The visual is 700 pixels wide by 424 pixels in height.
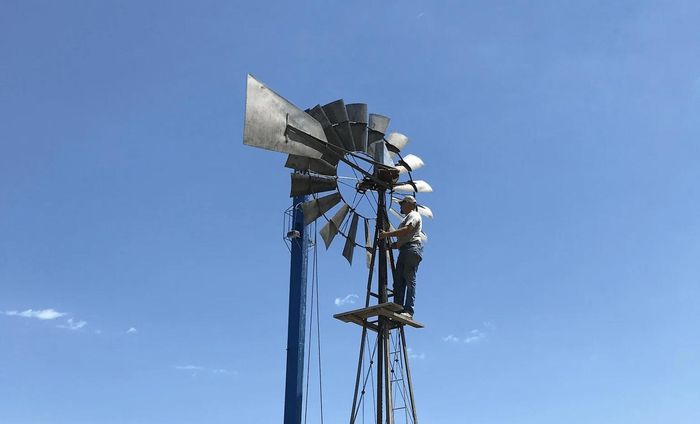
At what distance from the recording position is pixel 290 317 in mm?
25203

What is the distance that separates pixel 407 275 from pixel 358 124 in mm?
2320

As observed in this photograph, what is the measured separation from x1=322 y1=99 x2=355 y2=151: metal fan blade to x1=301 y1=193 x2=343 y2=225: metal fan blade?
746 millimetres

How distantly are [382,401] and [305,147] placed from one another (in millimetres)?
3420

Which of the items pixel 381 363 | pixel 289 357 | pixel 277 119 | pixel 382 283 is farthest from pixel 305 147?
pixel 289 357

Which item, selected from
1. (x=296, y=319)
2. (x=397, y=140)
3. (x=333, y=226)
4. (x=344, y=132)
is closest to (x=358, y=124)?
(x=344, y=132)

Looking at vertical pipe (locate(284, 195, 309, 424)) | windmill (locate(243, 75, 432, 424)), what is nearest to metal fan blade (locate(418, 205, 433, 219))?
windmill (locate(243, 75, 432, 424))

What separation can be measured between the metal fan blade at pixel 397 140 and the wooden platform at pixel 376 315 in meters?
3.08

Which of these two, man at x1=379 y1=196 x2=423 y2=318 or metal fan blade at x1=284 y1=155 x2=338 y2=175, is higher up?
metal fan blade at x1=284 y1=155 x2=338 y2=175

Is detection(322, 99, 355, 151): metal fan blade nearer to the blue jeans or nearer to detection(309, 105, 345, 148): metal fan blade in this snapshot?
detection(309, 105, 345, 148): metal fan blade

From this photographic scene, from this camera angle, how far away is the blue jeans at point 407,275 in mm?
9758

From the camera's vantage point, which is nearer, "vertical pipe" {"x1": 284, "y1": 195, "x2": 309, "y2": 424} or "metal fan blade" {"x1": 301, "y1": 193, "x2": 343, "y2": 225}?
"metal fan blade" {"x1": 301, "y1": 193, "x2": 343, "y2": 225}

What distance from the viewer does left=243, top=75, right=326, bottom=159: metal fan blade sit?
28.6 ft

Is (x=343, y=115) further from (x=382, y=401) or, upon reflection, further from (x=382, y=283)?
(x=382, y=401)

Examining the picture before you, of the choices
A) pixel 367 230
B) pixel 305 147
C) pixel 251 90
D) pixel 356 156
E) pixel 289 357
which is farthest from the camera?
pixel 289 357
